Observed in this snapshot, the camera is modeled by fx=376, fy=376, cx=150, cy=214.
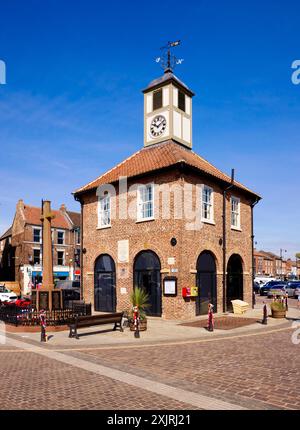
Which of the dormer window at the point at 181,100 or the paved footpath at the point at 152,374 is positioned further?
the dormer window at the point at 181,100

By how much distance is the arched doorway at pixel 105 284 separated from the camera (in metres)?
22.1

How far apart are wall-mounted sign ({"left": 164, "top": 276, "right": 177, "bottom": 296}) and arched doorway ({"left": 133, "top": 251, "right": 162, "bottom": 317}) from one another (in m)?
0.75

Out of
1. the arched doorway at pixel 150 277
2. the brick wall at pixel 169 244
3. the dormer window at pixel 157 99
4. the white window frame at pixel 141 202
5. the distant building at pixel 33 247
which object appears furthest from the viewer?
the distant building at pixel 33 247

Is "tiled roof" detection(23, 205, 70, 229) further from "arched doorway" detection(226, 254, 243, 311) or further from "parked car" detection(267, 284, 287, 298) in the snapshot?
"arched doorway" detection(226, 254, 243, 311)

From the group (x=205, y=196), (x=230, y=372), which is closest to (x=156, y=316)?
(x=205, y=196)

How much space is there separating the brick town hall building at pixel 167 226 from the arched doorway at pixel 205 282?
0.05m

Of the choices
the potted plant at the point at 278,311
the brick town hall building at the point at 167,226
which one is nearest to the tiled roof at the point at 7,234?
the brick town hall building at the point at 167,226

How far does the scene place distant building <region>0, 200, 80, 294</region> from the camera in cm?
4391

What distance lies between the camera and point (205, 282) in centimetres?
2031

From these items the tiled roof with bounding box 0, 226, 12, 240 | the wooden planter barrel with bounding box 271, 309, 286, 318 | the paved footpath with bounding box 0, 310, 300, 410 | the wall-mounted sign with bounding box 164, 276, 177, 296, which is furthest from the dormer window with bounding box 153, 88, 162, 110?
the tiled roof with bounding box 0, 226, 12, 240

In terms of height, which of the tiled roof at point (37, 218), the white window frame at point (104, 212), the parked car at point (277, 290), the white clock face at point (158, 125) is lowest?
the parked car at point (277, 290)

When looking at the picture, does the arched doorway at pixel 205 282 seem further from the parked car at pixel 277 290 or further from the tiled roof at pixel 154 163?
the parked car at pixel 277 290

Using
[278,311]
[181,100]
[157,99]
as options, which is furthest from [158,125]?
[278,311]
